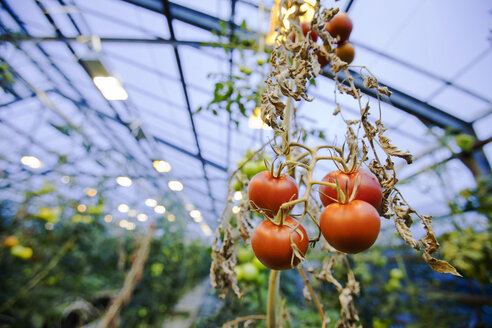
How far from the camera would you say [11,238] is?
9.73 ft

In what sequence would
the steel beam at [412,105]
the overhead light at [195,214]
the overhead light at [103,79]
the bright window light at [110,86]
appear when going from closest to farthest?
the overhead light at [103,79] < the bright window light at [110,86] < the steel beam at [412,105] < the overhead light at [195,214]

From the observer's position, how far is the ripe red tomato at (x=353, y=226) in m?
0.38

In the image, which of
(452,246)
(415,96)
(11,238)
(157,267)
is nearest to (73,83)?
(11,238)

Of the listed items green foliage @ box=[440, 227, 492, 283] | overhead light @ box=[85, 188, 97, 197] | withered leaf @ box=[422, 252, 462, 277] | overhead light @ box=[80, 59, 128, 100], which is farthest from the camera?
overhead light @ box=[85, 188, 97, 197]

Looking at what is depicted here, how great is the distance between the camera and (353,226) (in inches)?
15.0

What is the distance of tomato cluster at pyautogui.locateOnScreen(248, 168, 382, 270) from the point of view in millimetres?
389

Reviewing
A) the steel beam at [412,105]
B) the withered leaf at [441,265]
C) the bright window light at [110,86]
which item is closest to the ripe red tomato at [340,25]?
the withered leaf at [441,265]

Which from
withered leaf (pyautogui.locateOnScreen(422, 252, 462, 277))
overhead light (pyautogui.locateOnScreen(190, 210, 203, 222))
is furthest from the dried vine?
overhead light (pyautogui.locateOnScreen(190, 210, 203, 222))

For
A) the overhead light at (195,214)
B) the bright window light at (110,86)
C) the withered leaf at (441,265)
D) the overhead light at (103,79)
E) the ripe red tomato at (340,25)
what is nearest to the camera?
the withered leaf at (441,265)

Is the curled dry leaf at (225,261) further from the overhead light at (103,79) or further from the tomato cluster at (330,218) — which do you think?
the overhead light at (103,79)

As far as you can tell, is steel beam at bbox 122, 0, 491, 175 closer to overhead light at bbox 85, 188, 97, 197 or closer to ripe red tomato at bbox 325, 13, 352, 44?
ripe red tomato at bbox 325, 13, 352, 44

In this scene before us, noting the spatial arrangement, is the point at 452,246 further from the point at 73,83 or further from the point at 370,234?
the point at 73,83

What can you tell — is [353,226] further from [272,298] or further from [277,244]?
[272,298]

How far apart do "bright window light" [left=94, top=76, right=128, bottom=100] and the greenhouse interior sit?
0.08 feet
